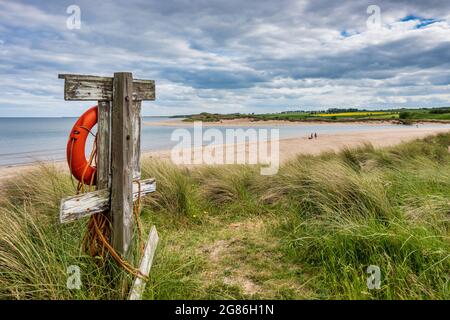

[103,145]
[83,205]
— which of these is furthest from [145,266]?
[103,145]

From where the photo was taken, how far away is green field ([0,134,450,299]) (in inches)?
107

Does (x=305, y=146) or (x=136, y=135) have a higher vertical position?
(x=136, y=135)

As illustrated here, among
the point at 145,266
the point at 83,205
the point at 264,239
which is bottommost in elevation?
the point at 264,239

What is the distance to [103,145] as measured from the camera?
2.74 meters

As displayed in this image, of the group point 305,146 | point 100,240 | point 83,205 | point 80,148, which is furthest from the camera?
point 305,146

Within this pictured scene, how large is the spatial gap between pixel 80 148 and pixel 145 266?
1.20m

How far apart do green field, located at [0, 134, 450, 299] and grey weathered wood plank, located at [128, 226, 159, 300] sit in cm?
9

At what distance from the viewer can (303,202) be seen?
5.08 m

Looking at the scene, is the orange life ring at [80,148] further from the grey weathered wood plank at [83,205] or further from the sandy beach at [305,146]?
the sandy beach at [305,146]

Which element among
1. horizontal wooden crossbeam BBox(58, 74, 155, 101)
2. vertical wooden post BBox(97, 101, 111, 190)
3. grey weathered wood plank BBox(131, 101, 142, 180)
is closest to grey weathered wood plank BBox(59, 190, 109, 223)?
vertical wooden post BBox(97, 101, 111, 190)

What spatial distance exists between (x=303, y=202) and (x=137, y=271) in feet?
10.1

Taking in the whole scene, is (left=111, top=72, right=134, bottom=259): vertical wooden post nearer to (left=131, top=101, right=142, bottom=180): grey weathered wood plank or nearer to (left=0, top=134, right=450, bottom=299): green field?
(left=131, top=101, right=142, bottom=180): grey weathered wood plank

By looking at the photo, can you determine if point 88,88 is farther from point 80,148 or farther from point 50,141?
point 50,141

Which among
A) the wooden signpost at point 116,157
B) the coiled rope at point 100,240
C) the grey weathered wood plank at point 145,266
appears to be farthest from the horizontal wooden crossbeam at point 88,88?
the grey weathered wood plank at point 145,266
